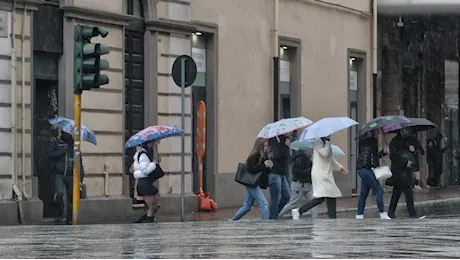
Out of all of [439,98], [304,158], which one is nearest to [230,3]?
[304,158]

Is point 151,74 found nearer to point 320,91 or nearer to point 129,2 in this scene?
point 129,2

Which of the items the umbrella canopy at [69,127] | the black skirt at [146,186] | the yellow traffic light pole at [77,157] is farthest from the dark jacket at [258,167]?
the yellow traffic light pole at [77,157]

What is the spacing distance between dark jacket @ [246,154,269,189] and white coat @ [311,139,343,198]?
751mm

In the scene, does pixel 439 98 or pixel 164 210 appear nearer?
pixel 164 210

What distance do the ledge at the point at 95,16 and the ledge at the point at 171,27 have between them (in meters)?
0.93

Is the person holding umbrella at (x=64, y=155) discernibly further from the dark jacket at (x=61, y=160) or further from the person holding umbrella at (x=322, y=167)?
the person holding umbrella at (x=322, y=167)

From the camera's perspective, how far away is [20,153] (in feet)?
70.3

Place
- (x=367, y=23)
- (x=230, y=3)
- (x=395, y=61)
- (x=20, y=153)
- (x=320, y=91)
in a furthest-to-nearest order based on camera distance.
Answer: (x=395, y=61) < (x=367, y=23) < (x=320, y=91) < (x=230, y=3) < (x=20, y=153)

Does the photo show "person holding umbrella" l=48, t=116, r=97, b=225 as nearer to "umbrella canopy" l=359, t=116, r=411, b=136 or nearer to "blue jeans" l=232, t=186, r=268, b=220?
"blue jeans" l=232, t=186, r=268, b=220

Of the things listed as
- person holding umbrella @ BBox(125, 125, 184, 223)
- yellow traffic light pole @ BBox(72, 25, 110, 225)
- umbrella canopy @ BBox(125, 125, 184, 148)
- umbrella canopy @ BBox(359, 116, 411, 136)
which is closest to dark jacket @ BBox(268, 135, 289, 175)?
umbrella canopy @ BBox(359, 116, 411, 136)

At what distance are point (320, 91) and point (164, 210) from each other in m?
8.59

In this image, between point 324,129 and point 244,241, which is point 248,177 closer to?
point 324,129

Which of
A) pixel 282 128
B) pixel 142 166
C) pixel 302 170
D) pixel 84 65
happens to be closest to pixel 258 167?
pixel 302 170

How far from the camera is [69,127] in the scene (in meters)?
21.1
